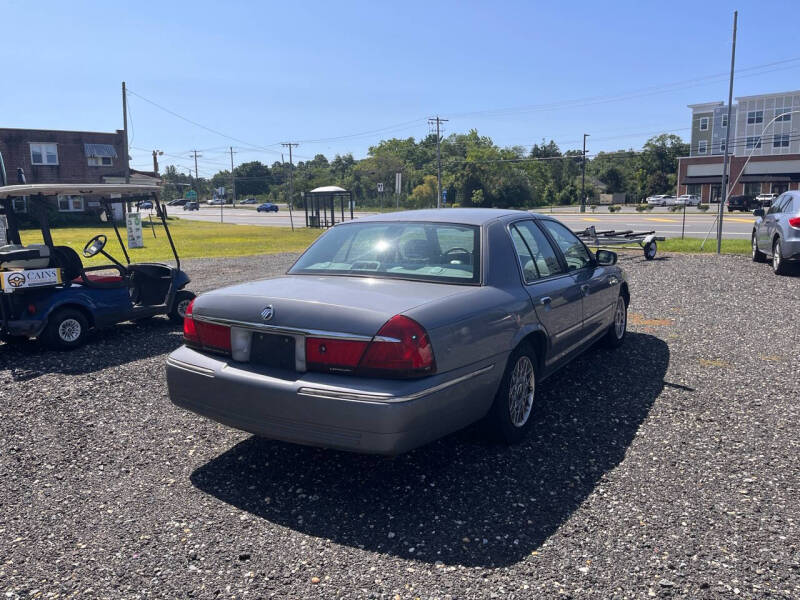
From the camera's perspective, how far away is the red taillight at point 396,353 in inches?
135

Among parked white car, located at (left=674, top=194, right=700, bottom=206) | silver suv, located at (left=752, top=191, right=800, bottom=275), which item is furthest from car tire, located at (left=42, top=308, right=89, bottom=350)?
parked white car, located at (left=674, top=194, right=700, bottom=206)

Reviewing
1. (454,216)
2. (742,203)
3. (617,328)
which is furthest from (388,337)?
(742,203)

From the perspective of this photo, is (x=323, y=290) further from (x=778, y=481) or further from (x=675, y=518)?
(x=778, y=481)

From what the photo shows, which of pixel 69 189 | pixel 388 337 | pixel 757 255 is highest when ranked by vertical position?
pixel 69 189

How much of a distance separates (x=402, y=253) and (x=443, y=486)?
163 cm

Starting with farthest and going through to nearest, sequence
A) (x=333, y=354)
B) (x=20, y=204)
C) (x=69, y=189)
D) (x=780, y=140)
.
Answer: (x=780, y=140) → (x=20, y=204) → (x=69, y=189) → (x=333, y=354)

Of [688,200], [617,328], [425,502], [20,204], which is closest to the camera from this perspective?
[425,502]

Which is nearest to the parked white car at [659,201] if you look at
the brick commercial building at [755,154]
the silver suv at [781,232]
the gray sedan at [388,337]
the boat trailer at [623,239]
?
the brick commercial building at [755,154]

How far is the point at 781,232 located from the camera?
42.3ft

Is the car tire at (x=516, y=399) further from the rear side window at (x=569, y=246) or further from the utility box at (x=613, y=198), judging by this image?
the utility box at (x=613, y=198)

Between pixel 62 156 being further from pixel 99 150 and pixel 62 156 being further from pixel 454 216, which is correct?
pixel 454 216

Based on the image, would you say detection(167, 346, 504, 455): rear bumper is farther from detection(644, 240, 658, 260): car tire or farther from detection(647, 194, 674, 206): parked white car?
detection(647, 194, 674, 206): parked white car

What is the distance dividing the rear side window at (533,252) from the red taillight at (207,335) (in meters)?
2.11

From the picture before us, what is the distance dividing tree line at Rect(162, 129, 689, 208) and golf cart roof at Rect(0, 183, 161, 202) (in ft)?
177
